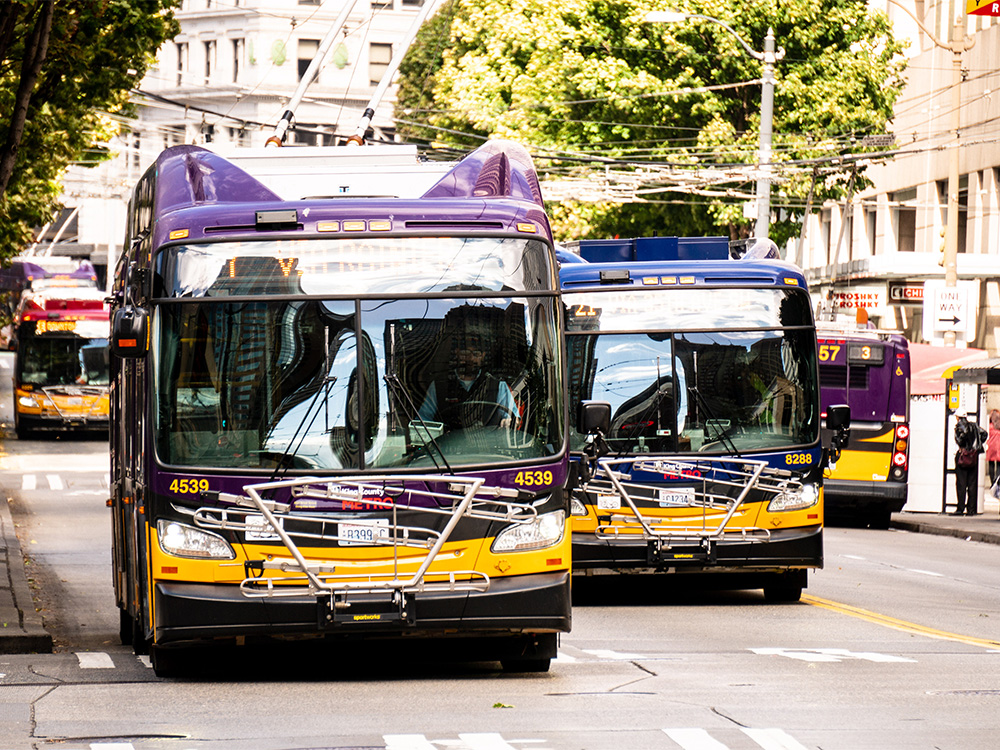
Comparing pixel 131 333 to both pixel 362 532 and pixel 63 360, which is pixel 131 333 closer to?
pixel 362 532

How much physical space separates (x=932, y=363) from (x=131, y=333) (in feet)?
84.3

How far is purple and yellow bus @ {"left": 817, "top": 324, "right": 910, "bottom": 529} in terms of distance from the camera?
28.2 meters

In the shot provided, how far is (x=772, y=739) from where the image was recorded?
27.6ft

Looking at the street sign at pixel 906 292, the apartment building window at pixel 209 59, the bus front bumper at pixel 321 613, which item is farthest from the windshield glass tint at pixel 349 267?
the apartment building window at pixel 209 59

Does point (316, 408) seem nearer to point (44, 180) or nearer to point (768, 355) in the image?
point (768, 355)

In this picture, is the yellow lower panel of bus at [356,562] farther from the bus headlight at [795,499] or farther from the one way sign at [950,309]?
the one way sign at [950,309]

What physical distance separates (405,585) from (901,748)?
2977 millimetres

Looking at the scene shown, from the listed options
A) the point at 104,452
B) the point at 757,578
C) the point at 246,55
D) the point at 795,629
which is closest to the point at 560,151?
the point at 104,452

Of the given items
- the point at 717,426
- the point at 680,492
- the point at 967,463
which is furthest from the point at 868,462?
the point at 680,492

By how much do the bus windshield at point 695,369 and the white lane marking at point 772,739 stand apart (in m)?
6.92

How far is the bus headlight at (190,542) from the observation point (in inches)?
398

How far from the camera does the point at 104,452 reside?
40344 millimetres

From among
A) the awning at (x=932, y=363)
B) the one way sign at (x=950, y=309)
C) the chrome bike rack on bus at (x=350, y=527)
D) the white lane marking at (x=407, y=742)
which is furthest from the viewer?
the awning at (x=932, y=363)

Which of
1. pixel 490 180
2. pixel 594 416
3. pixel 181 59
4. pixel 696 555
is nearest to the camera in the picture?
pixel 490 180
